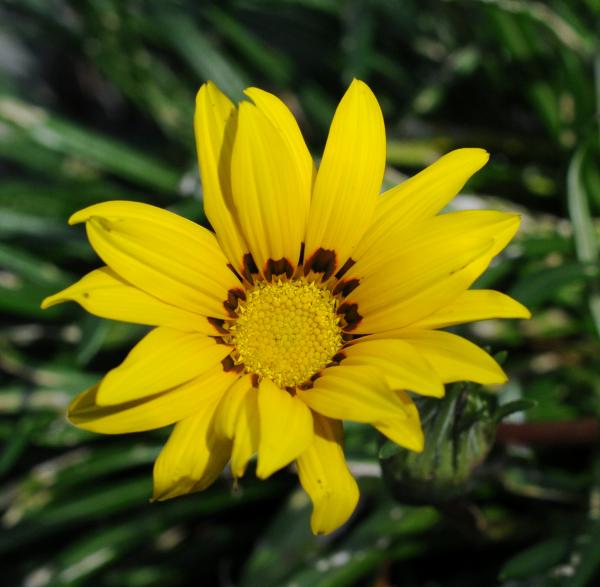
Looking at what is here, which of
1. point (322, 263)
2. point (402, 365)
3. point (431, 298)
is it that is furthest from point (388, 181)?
point (402, 365)

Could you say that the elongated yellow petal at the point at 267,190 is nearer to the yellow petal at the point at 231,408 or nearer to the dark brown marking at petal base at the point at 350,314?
the dark brown marking at petal base at the point at 350,314

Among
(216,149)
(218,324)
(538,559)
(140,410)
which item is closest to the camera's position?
(140,410)

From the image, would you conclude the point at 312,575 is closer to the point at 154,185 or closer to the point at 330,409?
the point at 330,409

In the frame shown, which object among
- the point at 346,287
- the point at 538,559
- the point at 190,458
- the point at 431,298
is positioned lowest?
the point at 538,559

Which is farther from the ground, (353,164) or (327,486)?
(353,164)

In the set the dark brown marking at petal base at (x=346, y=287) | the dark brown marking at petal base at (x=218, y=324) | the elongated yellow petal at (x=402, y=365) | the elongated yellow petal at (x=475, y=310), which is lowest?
the dark brown marking at petal base at (x=218, y=324)

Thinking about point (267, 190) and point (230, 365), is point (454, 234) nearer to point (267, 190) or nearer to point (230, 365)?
point (267, 190)

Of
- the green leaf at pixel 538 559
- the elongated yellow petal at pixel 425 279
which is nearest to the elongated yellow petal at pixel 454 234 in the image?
the elongated yellow petal at pixel 425 279

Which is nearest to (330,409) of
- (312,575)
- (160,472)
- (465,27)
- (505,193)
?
(160,472)

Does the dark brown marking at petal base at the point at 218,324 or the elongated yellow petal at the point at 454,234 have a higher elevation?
the elongated yellow petal at the point at 454,234
